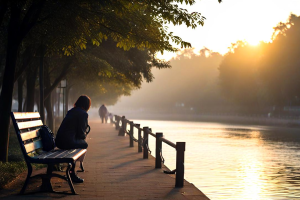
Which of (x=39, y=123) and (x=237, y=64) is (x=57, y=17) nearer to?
(x=39, y=123)

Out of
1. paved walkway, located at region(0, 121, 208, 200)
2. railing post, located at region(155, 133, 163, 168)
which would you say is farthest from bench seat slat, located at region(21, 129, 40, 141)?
railing post, located at region(155, 133, 163, 168)

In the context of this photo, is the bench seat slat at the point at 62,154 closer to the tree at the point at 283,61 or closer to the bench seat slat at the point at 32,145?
the bench seat slat at the point at 32,145

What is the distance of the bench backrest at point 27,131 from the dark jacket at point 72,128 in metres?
0.39

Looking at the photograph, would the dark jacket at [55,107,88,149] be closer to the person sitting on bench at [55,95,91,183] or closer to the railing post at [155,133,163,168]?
the person sitting on bench at [55,95,91,183]

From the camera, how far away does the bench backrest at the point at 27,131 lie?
7.57 meters

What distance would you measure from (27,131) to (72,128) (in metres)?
0.93

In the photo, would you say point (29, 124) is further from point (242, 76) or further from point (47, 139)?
point (242, 76)

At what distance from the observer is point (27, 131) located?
8242 millimetres

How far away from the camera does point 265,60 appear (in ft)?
208

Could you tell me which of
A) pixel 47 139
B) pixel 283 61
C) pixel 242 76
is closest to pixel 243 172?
pixel 47 139

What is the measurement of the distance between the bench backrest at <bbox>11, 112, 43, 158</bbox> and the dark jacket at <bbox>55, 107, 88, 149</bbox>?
39 cm

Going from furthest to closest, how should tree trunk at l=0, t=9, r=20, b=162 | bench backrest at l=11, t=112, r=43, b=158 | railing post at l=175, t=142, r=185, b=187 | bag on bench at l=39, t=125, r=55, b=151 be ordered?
1. tree trunk at l=0, t=9, r=20, b=162
2. railing post at l=175, t=142, r=185, b=187
3. bag on bench at l=39, t=125, r=55, b=151
4. bench backrest at l=11, t=112, r=43, b=158

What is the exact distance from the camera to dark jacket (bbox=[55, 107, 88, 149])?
8867mm

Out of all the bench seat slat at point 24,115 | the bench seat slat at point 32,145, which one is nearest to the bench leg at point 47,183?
the bench seat slat at point 32,145
